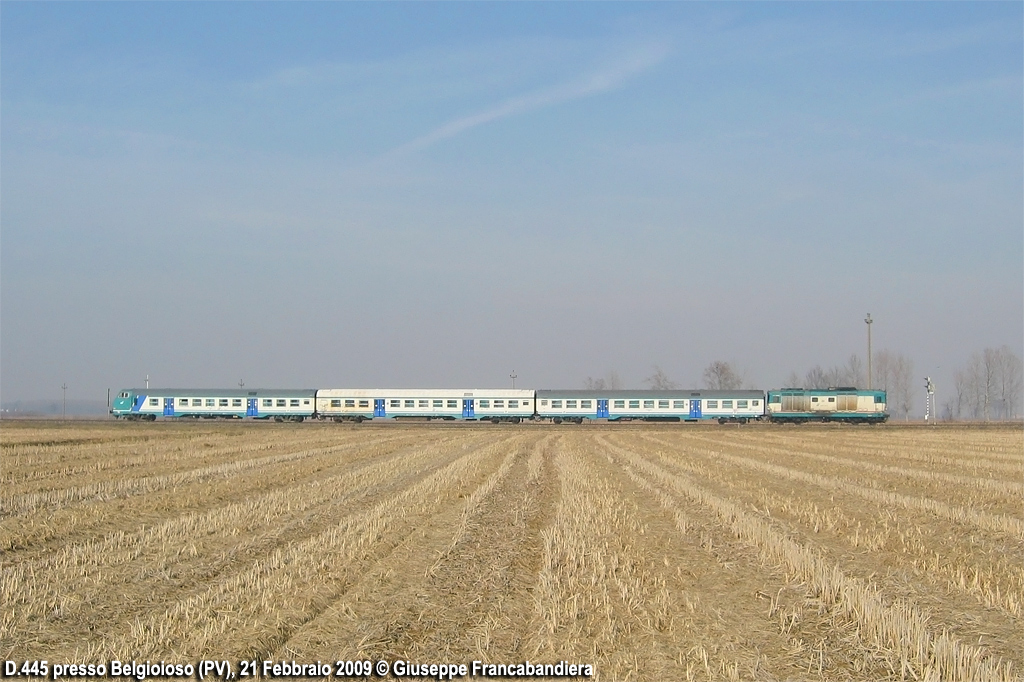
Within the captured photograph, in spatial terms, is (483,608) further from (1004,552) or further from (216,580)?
(1004,552)

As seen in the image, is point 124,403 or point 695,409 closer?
point 695,409

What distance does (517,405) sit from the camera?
81500mm

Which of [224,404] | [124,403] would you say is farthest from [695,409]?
[124,403]

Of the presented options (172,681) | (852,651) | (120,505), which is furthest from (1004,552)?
(120,505)

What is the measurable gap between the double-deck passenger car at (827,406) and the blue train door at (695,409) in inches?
259

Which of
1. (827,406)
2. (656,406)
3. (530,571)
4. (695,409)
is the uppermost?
(827,406)

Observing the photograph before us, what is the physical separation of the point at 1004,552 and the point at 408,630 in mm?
10021

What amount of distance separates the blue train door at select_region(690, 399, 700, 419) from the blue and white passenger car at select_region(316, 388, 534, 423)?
46.2 ft

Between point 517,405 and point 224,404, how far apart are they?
2748 centimetres

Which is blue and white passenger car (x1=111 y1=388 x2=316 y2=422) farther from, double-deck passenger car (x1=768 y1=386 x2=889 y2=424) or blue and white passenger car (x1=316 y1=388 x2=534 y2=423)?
double-deck passenger car (x1=768 y1=386 x2=889 y2=424)

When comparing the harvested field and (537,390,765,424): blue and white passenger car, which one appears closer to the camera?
the harvested field

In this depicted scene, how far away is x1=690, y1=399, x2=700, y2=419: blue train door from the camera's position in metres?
78.9

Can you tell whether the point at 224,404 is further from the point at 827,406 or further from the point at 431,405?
the point at 827,406

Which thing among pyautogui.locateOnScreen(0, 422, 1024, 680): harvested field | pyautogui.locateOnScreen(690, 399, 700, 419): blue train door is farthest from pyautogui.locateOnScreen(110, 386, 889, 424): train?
pyautogui.locateOnScreen(0, 422, 1024, 680): harvested field
